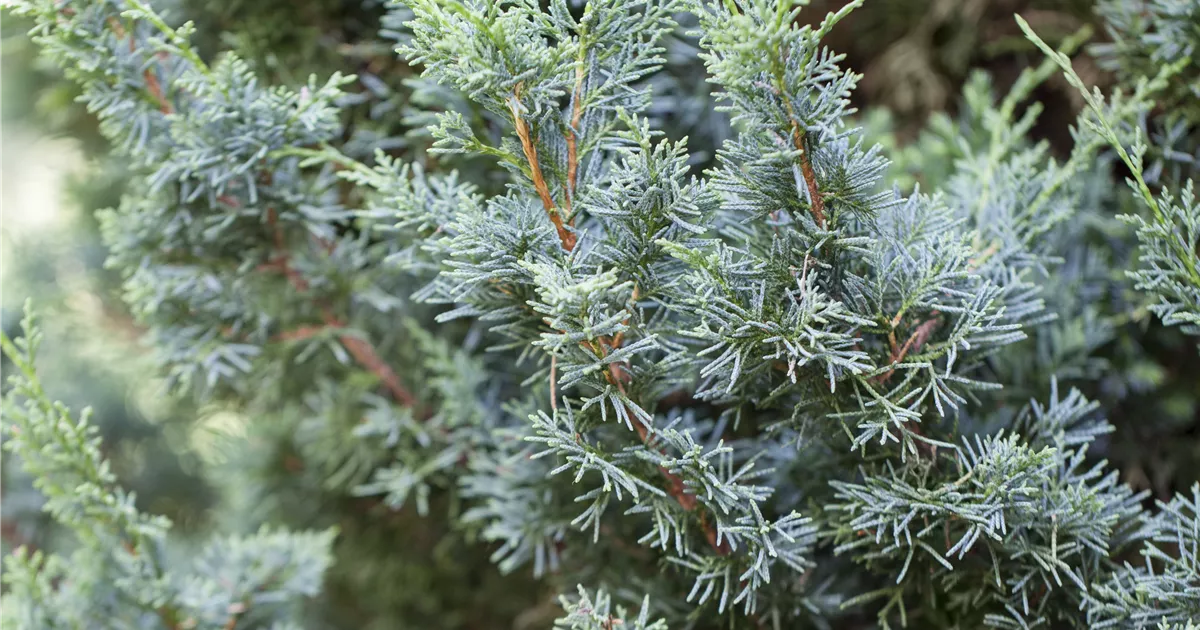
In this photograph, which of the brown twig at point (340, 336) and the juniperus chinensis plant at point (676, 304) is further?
the brown twig at point (340, 336)

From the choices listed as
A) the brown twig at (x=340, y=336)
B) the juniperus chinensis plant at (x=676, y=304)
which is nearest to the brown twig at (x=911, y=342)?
the juniperus chinensis plant at (x=676, y=304)

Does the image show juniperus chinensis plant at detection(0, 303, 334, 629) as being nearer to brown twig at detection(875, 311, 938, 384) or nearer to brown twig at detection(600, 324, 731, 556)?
brown twig at detection(600, 324, 731, 556)

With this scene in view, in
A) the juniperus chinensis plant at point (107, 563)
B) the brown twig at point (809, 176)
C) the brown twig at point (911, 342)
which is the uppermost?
the brown twig at point (809, 176)

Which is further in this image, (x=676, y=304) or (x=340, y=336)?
(x=340, y=336)

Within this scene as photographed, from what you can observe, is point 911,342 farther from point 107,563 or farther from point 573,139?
point 107,563

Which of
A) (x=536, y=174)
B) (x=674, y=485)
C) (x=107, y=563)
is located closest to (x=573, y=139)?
(x=536, y=174)

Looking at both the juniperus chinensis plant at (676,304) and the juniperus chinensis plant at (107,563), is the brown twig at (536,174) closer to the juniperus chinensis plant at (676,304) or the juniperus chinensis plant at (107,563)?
the juniperus chinensis plant at (676,304)

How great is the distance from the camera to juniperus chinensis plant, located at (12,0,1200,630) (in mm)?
445

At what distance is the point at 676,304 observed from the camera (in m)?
0.48

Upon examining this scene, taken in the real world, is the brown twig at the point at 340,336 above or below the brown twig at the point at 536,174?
below

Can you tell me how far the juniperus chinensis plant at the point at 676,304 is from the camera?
0.45 m

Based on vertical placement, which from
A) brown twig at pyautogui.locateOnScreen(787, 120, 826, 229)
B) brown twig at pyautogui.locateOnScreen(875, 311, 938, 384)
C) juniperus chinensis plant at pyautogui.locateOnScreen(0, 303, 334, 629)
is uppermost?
brown twig at pyautogui.locateOnScreen(787, 120, 826, 229)

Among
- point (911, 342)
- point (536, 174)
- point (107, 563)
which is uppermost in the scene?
point (536, 174)

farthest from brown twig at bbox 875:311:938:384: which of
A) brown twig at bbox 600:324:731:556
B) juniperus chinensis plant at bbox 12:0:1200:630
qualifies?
brown twig at bbox 600:324:731:556
